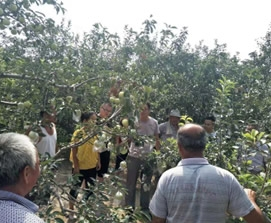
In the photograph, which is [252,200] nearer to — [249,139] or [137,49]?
[249,139]

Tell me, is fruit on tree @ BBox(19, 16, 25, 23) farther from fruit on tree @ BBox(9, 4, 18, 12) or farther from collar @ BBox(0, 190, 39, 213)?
collar @ BBox(0, 190, 39, 213)

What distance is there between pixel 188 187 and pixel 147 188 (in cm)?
265

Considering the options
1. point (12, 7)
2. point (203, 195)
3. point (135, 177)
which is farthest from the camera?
point (135, 177)

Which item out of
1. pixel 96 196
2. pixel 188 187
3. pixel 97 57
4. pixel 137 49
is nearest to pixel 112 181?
pixel 96 196

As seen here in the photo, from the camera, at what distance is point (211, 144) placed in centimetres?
324

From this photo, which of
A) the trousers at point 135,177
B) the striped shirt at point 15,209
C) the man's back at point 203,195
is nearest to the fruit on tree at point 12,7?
the striped shirt at point 15,209

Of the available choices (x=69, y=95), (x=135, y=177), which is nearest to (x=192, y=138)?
(x=69, y=95)

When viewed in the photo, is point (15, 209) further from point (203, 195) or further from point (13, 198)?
point (203, 195)

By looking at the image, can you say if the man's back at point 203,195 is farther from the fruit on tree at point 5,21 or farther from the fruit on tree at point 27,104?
the fruit on tree at point 5,21

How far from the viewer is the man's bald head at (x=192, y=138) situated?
7.00 ft

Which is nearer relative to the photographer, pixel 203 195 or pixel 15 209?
pixel 15 209

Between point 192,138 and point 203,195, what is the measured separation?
1.04 feet

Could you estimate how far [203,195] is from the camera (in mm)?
2045

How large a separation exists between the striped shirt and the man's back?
3.12 ft
